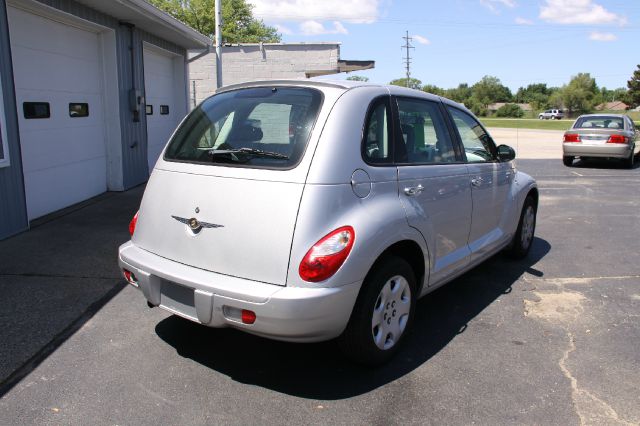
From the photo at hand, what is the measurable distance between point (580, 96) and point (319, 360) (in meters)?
99.1

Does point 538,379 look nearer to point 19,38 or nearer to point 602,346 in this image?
point 602,346

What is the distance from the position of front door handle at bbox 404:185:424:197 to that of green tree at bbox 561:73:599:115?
313 ft

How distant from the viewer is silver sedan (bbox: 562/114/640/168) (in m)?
14.4

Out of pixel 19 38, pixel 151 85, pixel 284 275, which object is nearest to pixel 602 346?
pixel 284 275

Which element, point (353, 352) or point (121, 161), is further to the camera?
point (121, 161)

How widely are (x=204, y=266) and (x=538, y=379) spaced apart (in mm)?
2153

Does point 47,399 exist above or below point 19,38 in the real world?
below

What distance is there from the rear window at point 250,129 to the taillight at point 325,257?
48 centimetres

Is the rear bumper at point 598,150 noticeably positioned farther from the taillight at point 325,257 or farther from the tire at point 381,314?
the taillight at point 325,257

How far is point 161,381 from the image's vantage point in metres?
3.21

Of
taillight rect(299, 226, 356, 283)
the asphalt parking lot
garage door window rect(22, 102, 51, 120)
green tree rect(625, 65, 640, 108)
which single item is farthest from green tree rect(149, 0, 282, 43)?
green tree rect(625, 65, 640, 108)

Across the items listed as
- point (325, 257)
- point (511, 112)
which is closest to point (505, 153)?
point (325, 257)

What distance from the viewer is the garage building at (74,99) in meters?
6.28

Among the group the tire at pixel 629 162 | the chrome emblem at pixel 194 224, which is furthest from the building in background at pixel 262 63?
the chrome emblem at pixel 194 224
